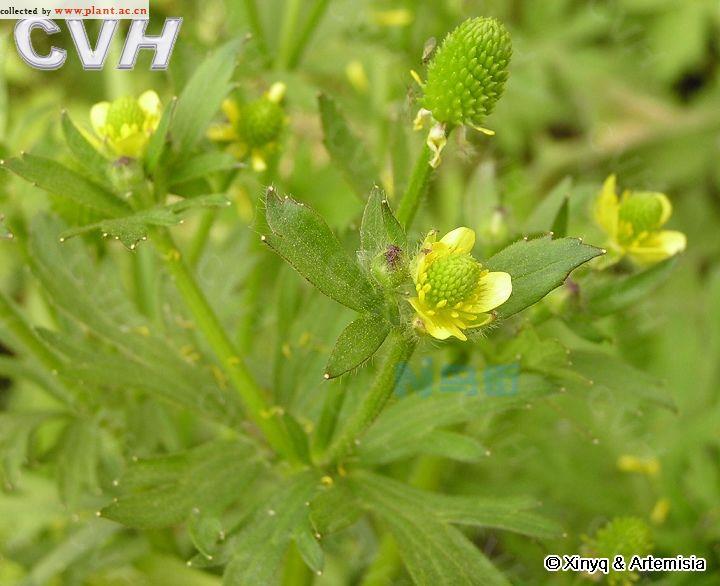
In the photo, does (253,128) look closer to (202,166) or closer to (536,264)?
(202,166)

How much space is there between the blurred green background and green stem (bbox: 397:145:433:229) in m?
0.06

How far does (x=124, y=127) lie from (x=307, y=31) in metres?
0.95

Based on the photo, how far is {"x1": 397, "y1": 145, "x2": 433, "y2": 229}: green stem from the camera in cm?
120

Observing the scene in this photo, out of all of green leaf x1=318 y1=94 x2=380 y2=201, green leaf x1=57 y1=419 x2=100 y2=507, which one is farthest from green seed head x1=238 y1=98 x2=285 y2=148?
green leaf x1=57 y1=419 x2=100 y2=507

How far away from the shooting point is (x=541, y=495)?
224 cm

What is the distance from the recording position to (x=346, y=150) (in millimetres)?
1463

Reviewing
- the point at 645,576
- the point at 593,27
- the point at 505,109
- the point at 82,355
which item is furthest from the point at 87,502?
the point at 593,27

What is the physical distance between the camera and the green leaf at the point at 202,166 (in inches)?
52.1

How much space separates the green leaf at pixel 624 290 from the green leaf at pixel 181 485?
2.18ft

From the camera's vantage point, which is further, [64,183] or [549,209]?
[549,209]

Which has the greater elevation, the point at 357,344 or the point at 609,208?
the point at 357,344

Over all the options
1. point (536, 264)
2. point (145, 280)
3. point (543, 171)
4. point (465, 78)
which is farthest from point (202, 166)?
point (543, 171)

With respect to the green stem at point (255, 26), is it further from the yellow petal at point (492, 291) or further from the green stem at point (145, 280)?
the yellow petal at point (492, 291)

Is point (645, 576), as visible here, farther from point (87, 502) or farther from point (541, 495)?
point (87, 502)
